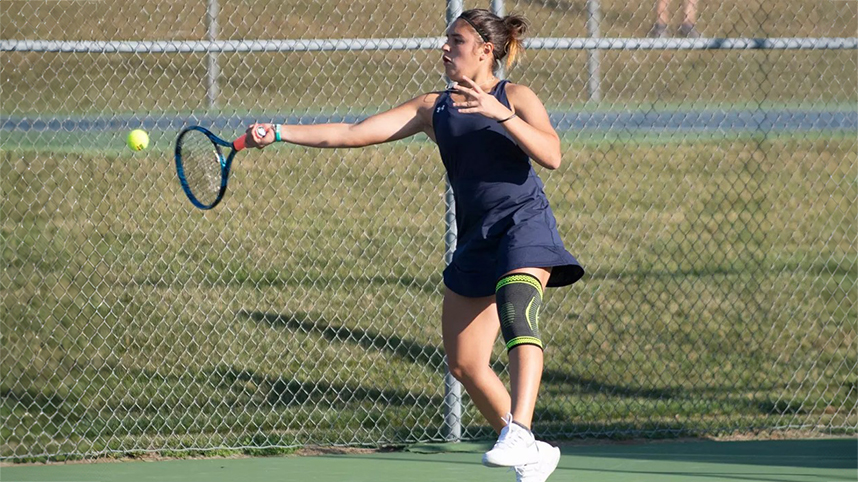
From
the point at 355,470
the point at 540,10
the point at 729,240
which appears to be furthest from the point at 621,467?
the point at 540,10

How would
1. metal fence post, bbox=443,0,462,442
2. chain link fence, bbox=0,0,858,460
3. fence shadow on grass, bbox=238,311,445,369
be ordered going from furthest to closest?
fence shadow on grass, bbox=238,311,445,369 < chain link fence, bbox=0,0,858,460 < metal fence post, bbox=443,0,462,442

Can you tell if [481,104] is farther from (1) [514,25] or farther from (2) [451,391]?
(2) [451,391]

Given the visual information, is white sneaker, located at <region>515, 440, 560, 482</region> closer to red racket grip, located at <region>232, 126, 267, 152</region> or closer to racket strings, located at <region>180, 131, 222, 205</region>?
red racket grip, located at <region>232, 126, 267, 152</region>

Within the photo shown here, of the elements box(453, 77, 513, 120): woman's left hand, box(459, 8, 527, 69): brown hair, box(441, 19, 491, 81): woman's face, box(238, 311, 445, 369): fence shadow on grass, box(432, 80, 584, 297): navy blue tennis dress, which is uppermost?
box(459, 8, 527, 69): brown hair

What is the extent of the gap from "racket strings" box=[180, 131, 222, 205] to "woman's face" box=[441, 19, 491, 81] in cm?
129

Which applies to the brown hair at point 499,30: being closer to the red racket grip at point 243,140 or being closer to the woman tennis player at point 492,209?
the woman tennis player at point 492,209

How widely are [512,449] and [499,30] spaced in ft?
4.85

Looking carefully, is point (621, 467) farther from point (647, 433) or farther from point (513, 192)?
point (513, 192)

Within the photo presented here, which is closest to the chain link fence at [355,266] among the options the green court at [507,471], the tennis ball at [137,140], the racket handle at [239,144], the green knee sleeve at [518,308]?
the green court at [507,471]

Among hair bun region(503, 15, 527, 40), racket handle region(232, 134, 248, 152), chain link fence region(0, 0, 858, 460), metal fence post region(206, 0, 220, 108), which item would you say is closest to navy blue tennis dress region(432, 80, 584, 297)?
hair bun region(503, 15, 527, 40)

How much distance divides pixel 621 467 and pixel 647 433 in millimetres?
724

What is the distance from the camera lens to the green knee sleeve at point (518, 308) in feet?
12.2

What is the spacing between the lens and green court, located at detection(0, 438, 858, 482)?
5.02 meters

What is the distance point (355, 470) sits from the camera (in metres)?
5.21
